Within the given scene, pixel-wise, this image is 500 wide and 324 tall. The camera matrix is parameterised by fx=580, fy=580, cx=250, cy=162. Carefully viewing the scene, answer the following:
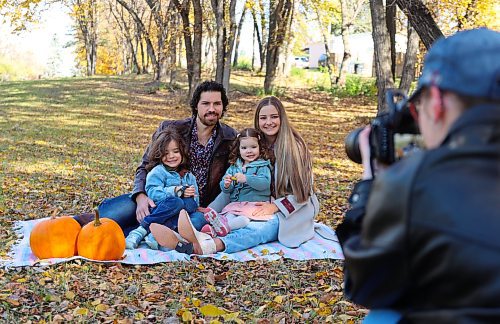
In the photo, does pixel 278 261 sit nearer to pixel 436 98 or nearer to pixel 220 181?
pixel 220 181

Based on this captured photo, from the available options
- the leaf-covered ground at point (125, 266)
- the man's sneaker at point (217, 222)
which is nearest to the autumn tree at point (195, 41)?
the leaf-covered ground at point (125, 266)

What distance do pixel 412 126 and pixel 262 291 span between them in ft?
9.47

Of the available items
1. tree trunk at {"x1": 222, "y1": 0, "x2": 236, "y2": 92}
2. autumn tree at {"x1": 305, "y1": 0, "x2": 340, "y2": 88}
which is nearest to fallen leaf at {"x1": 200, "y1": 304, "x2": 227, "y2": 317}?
tree trunk at {"x1": 222, "y1": 0, "x2": 236, "y2": 92}

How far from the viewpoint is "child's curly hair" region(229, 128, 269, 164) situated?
18.2ft

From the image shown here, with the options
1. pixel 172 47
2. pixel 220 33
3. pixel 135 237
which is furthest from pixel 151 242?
pixel 172 47

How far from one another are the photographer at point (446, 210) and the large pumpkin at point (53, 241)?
3814mm

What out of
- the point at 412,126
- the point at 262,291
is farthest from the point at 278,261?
the point at 412,126

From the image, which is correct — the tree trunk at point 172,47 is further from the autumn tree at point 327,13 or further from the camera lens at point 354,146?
the camera lens at point 354,146

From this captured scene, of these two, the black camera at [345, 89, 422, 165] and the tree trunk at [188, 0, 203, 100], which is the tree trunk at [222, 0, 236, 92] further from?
the black camera at [345, 89, 422, 165]

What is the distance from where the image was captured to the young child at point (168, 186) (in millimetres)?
5242

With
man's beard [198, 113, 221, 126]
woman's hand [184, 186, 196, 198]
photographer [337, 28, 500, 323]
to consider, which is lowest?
woman's hand [184, 186, 196, 198]

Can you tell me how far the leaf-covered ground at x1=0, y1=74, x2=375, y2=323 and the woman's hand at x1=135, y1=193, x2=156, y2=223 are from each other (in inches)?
33.4

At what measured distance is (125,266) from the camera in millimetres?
4676

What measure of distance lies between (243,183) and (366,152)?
12.8 ft
